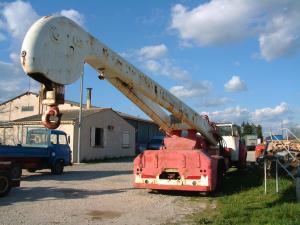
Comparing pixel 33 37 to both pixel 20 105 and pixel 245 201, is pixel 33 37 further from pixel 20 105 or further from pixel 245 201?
pixel 20 105

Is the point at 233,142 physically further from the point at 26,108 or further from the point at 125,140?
the point at 26,108

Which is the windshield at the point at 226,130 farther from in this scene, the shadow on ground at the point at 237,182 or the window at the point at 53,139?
the window at the point at 53,139

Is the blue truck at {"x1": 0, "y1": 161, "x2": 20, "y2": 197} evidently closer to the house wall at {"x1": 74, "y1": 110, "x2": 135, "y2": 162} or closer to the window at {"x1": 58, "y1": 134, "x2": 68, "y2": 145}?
the window at {"x1": 58, "y1": 134, "x2": 68, "y2": 145}

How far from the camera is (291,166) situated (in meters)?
15.9

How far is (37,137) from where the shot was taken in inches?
847

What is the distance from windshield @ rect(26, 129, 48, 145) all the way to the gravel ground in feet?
16.1

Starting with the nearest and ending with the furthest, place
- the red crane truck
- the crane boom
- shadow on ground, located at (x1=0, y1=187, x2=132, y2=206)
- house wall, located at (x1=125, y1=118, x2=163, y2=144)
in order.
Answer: the crane boom, the red crane truck, shadow on ground, located at (x1=0, y1=187, x2=132, y2=206), house wall, located at (x1=125, y1=118, x2=163, y2=144)

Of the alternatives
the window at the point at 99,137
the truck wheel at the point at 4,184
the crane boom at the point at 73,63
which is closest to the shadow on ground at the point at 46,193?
the truck wheel at the point at 4,184

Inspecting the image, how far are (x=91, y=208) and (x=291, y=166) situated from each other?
311 inches

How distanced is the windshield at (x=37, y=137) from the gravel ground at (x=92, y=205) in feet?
16.1

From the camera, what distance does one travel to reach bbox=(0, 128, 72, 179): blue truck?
18.3 metres

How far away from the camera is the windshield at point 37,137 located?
21.3 m

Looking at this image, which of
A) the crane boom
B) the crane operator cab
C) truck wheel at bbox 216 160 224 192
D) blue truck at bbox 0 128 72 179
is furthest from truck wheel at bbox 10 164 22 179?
the crane operator cab

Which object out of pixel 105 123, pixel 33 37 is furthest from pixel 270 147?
pixel 105 123
